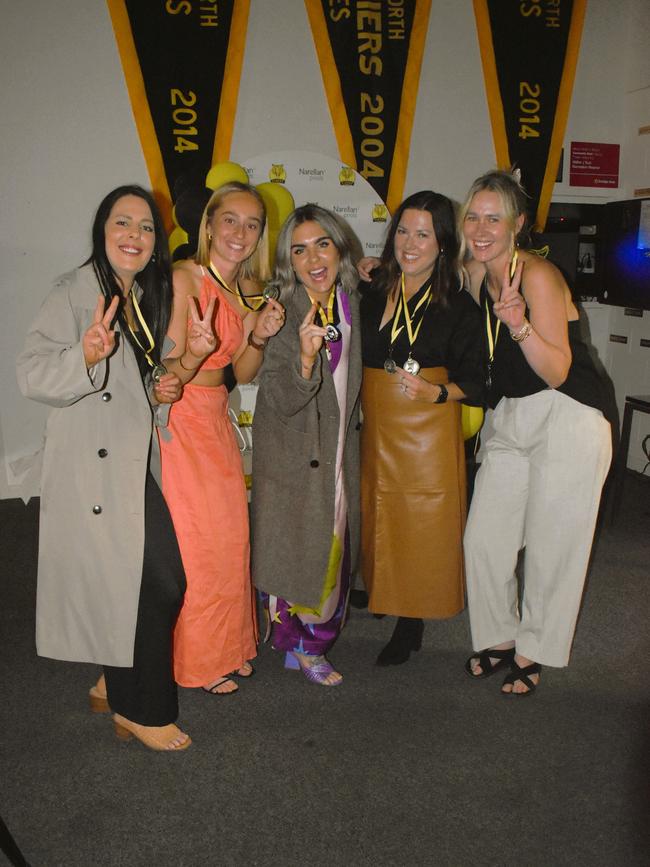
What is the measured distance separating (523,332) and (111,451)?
50.9 inches

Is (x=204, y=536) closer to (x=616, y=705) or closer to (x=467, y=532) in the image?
(x=467, y=532)

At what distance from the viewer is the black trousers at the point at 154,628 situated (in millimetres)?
2064

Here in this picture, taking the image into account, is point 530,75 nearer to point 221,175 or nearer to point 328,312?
point 221,175

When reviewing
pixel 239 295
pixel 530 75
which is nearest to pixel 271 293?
pixel 239 295

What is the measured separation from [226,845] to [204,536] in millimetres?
872

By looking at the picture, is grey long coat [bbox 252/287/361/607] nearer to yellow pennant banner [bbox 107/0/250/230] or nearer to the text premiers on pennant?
yellow pennant banner [bbox 107/0/250/230]

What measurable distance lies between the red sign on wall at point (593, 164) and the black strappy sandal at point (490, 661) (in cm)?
404

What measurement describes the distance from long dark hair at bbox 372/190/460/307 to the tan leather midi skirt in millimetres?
300

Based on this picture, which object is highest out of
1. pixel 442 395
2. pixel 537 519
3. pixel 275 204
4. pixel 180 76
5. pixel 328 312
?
pixel 180 76

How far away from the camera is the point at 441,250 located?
2393 millimetres

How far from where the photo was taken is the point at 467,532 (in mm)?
2512

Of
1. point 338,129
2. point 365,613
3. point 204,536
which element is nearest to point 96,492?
point 204,536

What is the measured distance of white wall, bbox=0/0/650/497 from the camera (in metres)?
4.27

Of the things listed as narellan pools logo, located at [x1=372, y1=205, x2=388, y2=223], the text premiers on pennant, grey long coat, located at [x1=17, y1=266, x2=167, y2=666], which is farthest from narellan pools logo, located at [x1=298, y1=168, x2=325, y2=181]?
grey long coat, located at [x1=17, y1=266, x2=167, y2=666]
